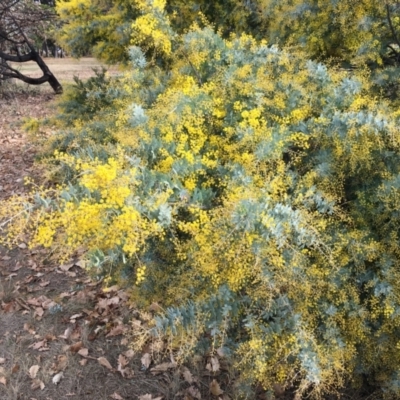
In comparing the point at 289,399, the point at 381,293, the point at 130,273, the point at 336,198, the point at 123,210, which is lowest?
the point at 289,399

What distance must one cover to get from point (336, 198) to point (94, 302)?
2.50 meters

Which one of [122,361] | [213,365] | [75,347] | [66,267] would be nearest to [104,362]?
[122,361]

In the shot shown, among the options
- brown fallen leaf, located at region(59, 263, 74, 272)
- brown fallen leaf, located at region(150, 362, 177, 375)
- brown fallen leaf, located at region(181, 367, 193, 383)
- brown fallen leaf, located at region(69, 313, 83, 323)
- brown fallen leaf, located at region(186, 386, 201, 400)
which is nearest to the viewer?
brown fallen leaf, located at region(186, 386, 201, 400)

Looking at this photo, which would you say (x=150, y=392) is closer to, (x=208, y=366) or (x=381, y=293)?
(x=208, y=366)

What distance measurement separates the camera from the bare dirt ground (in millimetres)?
3359

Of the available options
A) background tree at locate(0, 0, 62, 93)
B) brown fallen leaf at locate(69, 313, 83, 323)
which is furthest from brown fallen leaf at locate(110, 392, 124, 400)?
background tree at locate(0, 0, 62, 93)

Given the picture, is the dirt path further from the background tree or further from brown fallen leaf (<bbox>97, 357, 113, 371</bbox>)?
the background tree

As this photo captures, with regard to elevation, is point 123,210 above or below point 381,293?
above

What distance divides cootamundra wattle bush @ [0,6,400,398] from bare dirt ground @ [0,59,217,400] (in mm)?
743

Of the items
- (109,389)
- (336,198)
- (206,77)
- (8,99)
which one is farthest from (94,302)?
(8,99)

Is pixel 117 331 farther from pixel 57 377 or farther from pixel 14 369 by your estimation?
pixel 14 369

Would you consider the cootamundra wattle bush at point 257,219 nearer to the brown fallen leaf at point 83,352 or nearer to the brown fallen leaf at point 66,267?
the brown fallen leaf at point 83,352

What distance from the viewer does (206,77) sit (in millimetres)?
3238

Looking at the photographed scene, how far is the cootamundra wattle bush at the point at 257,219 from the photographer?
2053 millimetres
